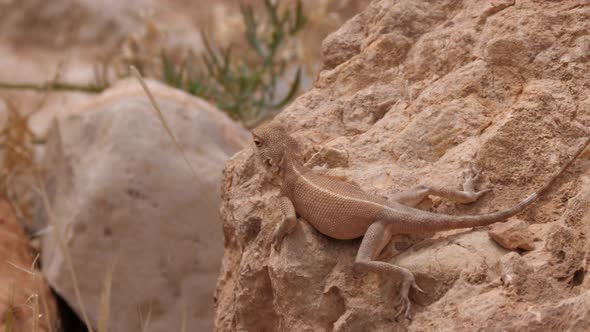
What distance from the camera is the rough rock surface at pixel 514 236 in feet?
8.45

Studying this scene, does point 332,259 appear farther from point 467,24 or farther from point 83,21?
point 83,21

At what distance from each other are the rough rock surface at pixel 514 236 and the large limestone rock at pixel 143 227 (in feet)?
7.86

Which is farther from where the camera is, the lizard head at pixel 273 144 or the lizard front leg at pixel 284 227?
the lizard head at pixel 273 144

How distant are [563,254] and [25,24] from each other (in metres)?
9.02

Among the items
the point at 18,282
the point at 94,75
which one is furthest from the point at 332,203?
the point at 94,75

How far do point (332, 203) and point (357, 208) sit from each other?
0.38ft

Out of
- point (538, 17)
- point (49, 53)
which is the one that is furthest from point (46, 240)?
point (49, 53)

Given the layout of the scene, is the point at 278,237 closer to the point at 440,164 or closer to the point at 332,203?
the point at 332,203

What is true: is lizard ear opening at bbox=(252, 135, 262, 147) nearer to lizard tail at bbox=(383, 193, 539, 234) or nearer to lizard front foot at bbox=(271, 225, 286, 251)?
lizard front foot at bbox=(271, 225, 286, 251)

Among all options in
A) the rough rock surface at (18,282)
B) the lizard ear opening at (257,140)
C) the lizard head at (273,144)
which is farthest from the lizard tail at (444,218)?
the rough rock surface at (18,282)

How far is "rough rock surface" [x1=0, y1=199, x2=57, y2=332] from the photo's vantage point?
3964 millimetres

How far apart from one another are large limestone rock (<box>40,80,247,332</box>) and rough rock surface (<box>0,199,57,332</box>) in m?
0.19

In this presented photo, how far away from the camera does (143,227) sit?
4688 mm

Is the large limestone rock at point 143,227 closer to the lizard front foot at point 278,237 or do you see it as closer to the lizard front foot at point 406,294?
the lizard front foot at point 278,237
